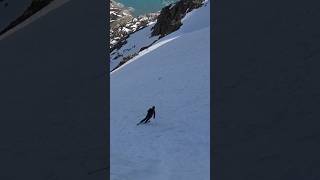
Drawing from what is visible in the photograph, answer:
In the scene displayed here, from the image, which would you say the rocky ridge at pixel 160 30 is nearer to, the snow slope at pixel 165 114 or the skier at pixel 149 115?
the snow slope at pixel 165 114

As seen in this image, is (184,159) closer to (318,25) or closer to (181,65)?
(318,25)

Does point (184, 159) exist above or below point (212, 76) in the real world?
below
